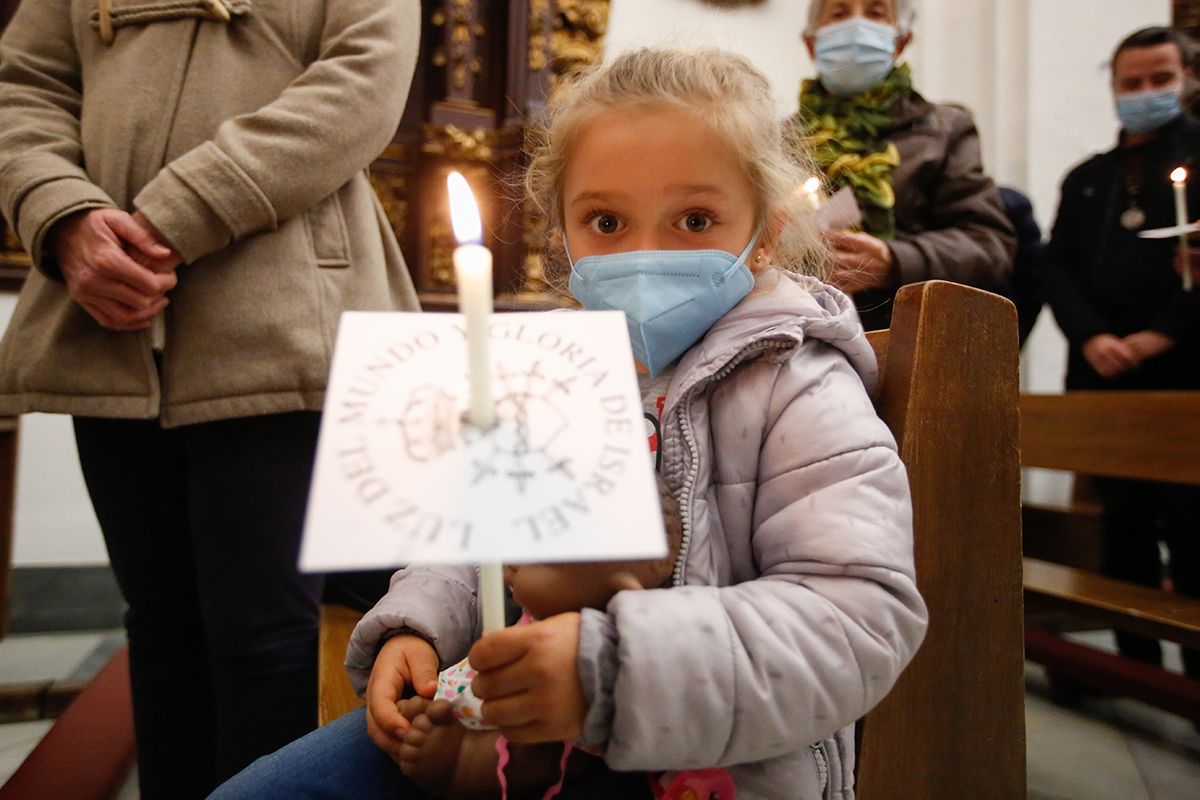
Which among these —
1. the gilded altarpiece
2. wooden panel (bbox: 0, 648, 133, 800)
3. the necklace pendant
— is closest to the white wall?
wooden panel (bbox: 0, 648, 133, 800)

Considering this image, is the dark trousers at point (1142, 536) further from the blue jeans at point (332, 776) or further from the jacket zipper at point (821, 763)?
the blue jeans at point (332, 776)

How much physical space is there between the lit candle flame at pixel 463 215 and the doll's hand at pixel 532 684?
21 cm

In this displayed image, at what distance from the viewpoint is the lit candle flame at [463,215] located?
39cm

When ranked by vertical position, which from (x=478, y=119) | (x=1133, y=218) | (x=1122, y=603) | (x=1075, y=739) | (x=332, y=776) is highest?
(x=478, y=119)

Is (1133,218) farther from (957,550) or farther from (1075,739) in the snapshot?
(957,550)

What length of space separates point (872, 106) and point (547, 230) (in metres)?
0.93

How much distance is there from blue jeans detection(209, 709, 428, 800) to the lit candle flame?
18.3 inches

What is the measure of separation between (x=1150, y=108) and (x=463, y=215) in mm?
2167

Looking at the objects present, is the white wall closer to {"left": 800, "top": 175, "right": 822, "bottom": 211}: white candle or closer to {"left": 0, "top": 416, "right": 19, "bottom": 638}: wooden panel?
{"left": 0, "top": 416, "right": 19, "bottom": 638}: wooden panel

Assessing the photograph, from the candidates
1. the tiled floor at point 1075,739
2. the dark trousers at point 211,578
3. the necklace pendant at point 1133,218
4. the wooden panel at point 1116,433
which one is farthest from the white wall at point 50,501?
the necklace pendant at point 1133,218

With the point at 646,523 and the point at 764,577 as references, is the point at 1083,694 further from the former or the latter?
the point at 646,523

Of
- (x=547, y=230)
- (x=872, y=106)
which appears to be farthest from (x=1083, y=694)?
(x=547, y=230)

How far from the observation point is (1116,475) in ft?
5.60

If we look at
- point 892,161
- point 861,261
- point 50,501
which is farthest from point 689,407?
point 50,501
